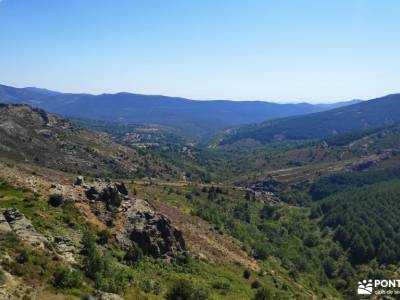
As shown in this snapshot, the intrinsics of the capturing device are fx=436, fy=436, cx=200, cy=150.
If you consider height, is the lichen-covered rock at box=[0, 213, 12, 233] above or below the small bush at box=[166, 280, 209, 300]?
above

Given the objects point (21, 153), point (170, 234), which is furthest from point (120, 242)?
point (21, 153)

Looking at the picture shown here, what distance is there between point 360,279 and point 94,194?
286 ft

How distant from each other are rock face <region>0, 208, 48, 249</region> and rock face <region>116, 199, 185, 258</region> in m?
19.0

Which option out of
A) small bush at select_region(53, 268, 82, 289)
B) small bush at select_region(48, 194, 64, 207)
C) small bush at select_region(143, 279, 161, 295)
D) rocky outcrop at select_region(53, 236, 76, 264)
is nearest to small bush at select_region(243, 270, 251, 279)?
small bush at select_region(143, 279, 161, 295)

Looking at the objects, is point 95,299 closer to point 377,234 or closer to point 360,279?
point 360,279

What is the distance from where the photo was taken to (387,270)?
132 meters

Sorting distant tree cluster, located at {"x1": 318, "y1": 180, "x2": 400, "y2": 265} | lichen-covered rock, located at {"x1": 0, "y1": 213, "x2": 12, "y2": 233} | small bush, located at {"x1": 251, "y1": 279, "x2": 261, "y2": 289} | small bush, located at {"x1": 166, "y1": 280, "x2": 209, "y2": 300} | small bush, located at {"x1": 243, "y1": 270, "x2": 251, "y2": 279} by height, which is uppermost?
lichen-covered rock, located at {"x1": 0, "y1": 213, "x2": 12, "y2": 233}

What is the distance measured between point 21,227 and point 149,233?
2741 centimetres

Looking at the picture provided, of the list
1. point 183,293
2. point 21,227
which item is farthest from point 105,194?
point 183,293

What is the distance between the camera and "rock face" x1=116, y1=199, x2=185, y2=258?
74438 mm

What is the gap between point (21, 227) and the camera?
5312 cm

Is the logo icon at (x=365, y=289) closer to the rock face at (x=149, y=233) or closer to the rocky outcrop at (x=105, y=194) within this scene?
the rock face at (x=149, y=233)

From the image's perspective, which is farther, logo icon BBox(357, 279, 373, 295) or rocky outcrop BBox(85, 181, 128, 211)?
logo icon BBox(357, 279, 373, 295)
